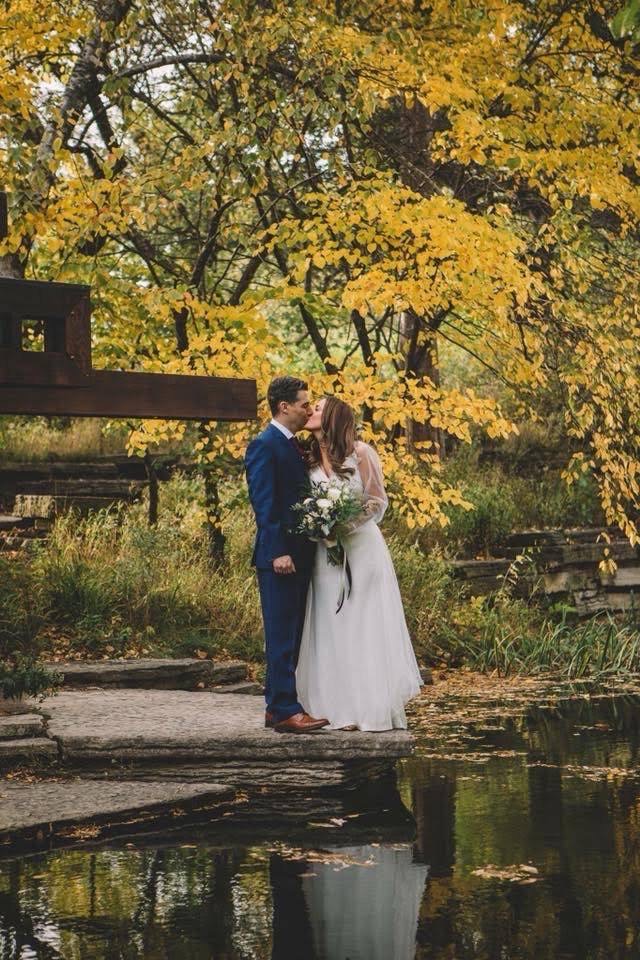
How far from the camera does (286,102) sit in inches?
437

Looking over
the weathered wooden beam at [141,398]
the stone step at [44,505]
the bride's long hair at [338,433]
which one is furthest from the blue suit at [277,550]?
the stone step at [44,505]

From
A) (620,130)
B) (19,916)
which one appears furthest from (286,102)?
(19,916)

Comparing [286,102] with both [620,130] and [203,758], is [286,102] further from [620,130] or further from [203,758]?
[203,758]

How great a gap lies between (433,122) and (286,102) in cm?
539

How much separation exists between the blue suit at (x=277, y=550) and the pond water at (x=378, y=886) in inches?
35.9

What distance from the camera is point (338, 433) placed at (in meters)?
7.74

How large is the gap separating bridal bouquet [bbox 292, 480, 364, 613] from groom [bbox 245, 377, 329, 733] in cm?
12

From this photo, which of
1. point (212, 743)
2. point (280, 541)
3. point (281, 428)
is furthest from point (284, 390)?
point (212, 743)

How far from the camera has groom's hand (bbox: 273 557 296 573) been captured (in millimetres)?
7242

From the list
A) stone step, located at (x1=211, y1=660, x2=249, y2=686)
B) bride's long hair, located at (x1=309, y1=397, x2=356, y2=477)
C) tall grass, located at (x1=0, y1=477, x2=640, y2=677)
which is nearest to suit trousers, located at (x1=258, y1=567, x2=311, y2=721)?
bride's long hair, located at (x1=309, y1=397, x2=356, y2=477)

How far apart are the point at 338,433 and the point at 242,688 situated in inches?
131

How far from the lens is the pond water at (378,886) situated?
4.54 m

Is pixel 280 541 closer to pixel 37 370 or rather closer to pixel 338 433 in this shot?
pixel 338 433

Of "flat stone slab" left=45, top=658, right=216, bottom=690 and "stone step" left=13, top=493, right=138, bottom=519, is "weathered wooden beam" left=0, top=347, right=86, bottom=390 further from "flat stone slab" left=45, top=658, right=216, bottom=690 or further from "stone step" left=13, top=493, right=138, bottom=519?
"stone step" left=13, top=493, right=138, bottom=519
